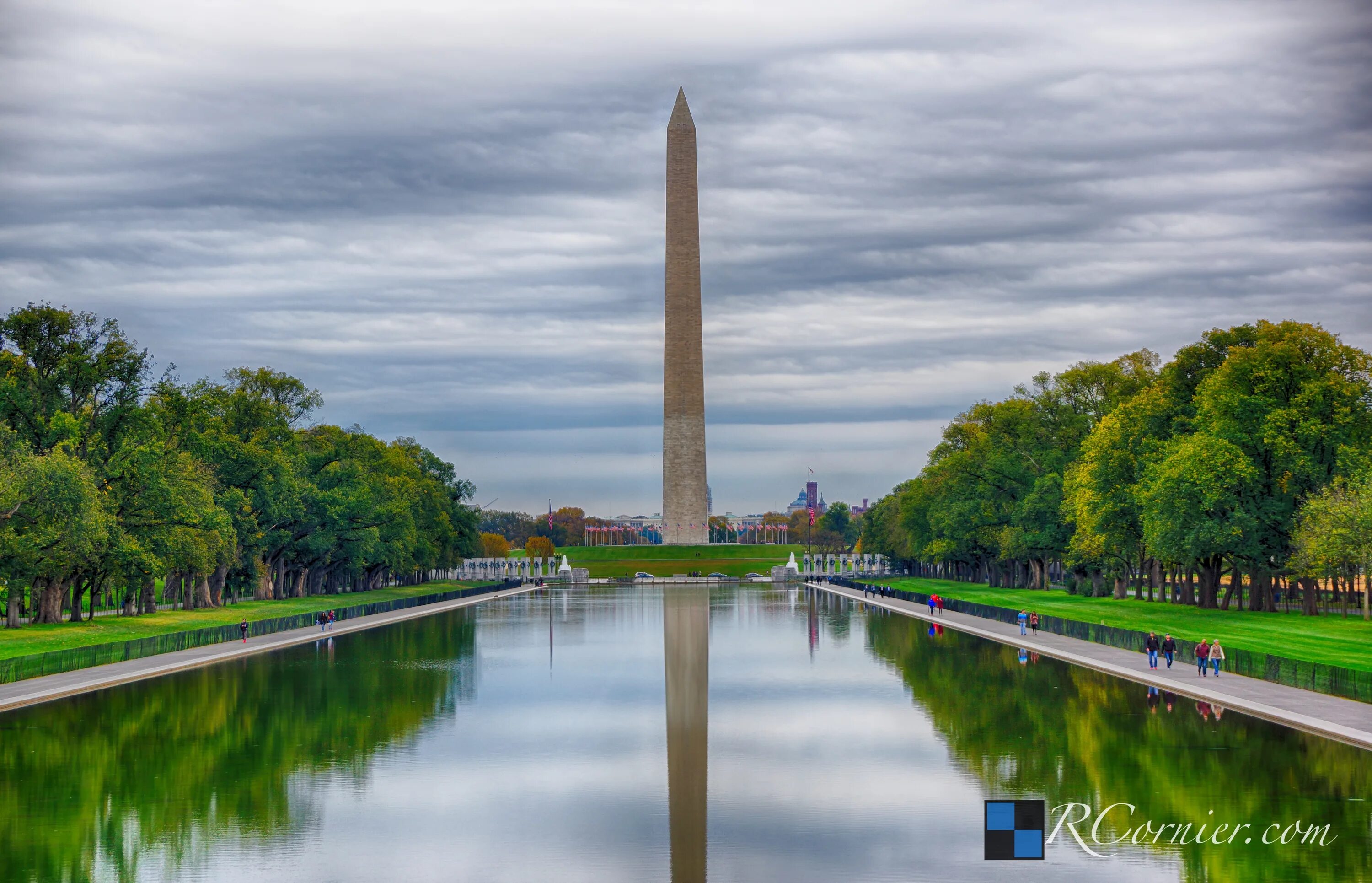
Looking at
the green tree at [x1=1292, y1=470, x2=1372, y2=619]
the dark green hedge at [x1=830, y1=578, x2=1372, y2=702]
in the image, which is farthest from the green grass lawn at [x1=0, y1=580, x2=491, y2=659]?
the green tree at [x1=1292, y1=470, x2=1372, y2=619]

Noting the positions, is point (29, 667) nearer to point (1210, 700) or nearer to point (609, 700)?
point (609, 700)

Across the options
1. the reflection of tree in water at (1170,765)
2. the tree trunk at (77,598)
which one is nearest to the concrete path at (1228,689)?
the reflection of tree in water at (1170,765)

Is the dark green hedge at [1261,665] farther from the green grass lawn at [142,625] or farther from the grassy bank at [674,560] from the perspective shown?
the grassy bank at [674,560]

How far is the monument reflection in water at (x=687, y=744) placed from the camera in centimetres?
1697

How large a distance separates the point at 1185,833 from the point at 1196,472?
40125 millimetres

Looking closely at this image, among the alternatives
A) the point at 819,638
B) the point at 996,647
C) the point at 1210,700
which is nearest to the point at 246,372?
the point at 819,638

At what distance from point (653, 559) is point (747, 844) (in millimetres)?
104579

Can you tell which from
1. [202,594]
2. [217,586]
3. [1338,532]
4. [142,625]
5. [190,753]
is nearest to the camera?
[190,753]

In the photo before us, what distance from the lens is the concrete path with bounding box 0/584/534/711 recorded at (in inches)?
1291

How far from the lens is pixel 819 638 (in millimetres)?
51188

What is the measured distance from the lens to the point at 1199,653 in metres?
35.6

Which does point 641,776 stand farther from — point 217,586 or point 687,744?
point 217,586

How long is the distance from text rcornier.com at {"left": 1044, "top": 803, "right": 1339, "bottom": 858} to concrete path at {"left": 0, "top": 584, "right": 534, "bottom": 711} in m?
24.3

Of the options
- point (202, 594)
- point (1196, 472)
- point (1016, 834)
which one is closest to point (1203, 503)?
point (1196, 472)
